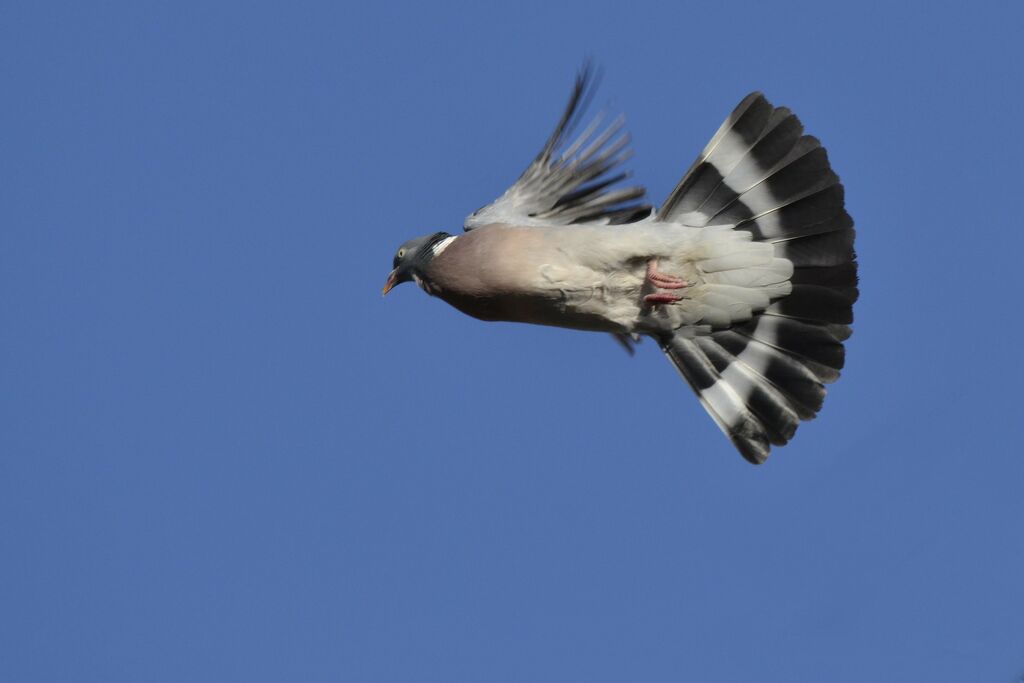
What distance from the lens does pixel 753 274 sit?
372 inches

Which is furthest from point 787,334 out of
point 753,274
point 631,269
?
point 631,269

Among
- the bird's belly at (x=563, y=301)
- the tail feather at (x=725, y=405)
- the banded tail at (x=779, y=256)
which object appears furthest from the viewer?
the tail feather at (x=725, y=405)

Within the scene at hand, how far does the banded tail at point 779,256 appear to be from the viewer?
9.34m

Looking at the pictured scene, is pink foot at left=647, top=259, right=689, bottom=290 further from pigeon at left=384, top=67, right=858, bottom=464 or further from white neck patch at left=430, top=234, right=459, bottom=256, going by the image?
white neck patch at left=430, top=234, right=459, bottom=256

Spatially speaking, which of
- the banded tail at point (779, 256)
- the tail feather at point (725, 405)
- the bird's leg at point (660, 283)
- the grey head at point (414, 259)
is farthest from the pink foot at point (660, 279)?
the grey head at point (414, 259)

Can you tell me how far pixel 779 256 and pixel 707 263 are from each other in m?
0.42

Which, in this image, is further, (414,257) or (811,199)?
(414,257)

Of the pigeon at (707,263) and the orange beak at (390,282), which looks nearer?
the pigeon at (707,263)

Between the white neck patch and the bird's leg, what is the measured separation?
3.99ft

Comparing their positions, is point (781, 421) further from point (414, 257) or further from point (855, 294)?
point (414, 257)

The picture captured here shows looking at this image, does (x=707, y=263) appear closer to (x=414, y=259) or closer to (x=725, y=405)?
(x=725, y=405)

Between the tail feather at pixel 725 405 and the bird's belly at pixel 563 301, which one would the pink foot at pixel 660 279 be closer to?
the bird's belly at pixel 563 301

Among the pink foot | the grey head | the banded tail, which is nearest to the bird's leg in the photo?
the pink foot

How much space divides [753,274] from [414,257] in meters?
2.00
